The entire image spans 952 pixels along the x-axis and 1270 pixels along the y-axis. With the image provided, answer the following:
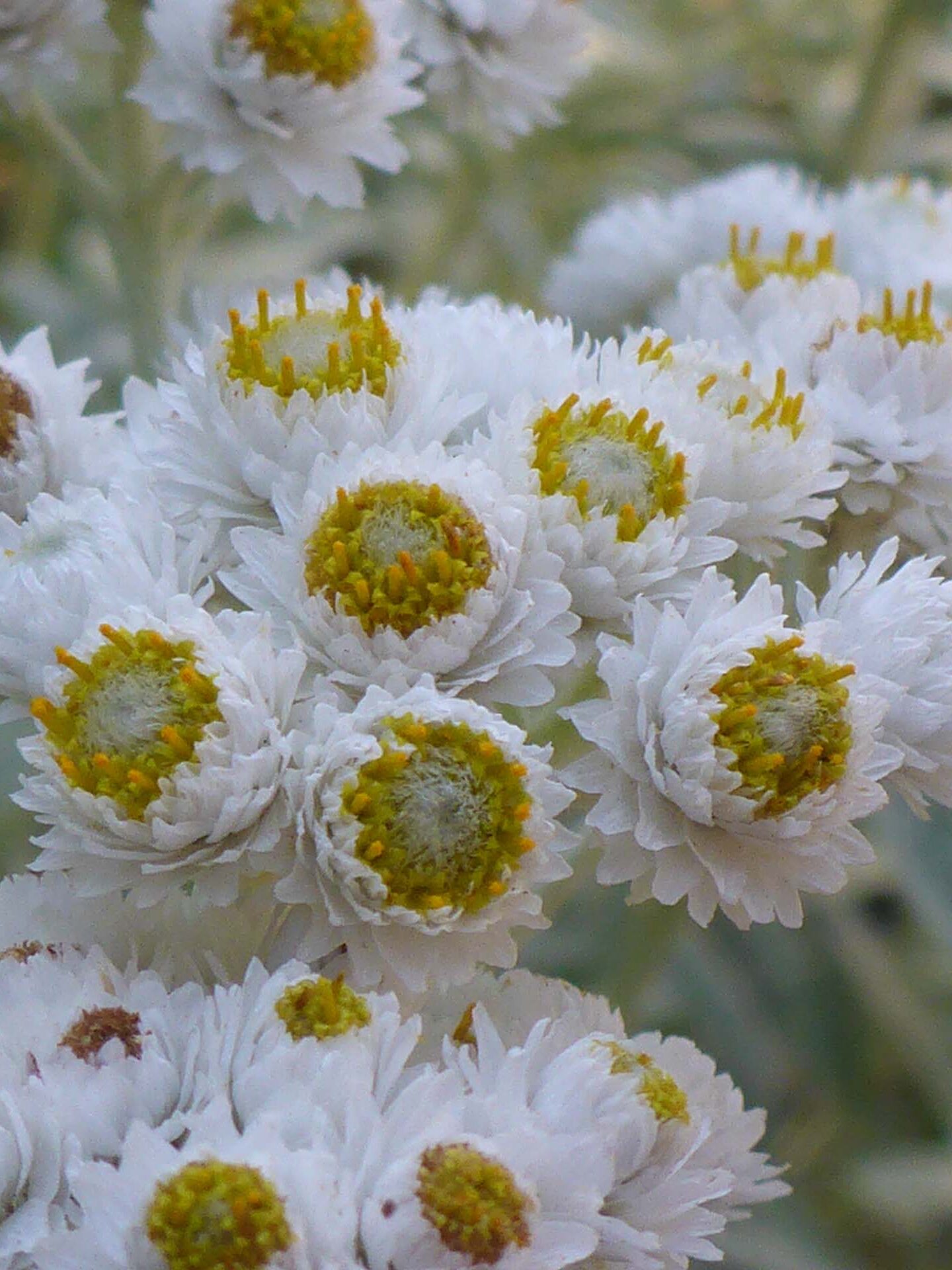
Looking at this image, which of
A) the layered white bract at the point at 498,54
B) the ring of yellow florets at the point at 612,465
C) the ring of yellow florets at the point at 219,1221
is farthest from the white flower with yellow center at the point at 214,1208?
the layered white bract at the point at 498,54

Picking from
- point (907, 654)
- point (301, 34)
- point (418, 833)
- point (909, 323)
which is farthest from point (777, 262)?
point (418, 833)

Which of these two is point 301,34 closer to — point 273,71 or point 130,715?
point 273,71

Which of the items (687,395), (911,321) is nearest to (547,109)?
(911,321)

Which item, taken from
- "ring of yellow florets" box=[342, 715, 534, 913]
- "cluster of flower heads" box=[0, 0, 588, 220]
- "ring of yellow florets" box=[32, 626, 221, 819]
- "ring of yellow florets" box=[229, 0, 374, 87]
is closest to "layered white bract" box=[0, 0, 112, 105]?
"cluster of flower heads" box=[0, 0, 588, 220]

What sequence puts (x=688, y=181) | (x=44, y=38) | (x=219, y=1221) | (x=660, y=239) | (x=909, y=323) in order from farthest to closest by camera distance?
(x=688, y=181), (x=660, y=239), (x=44, y=38), (x=909, y=323), (x=219, y=1221)

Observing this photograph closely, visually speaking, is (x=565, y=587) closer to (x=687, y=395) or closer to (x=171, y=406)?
(x=687, y=395)

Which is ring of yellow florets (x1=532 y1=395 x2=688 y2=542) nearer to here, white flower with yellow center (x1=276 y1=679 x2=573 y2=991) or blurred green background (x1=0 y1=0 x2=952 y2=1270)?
white flower with yellow center (x1=276 y1=679 x2=573 y2=991)

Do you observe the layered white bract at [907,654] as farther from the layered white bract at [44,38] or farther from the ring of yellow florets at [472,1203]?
the layered white bract at [44,38]
